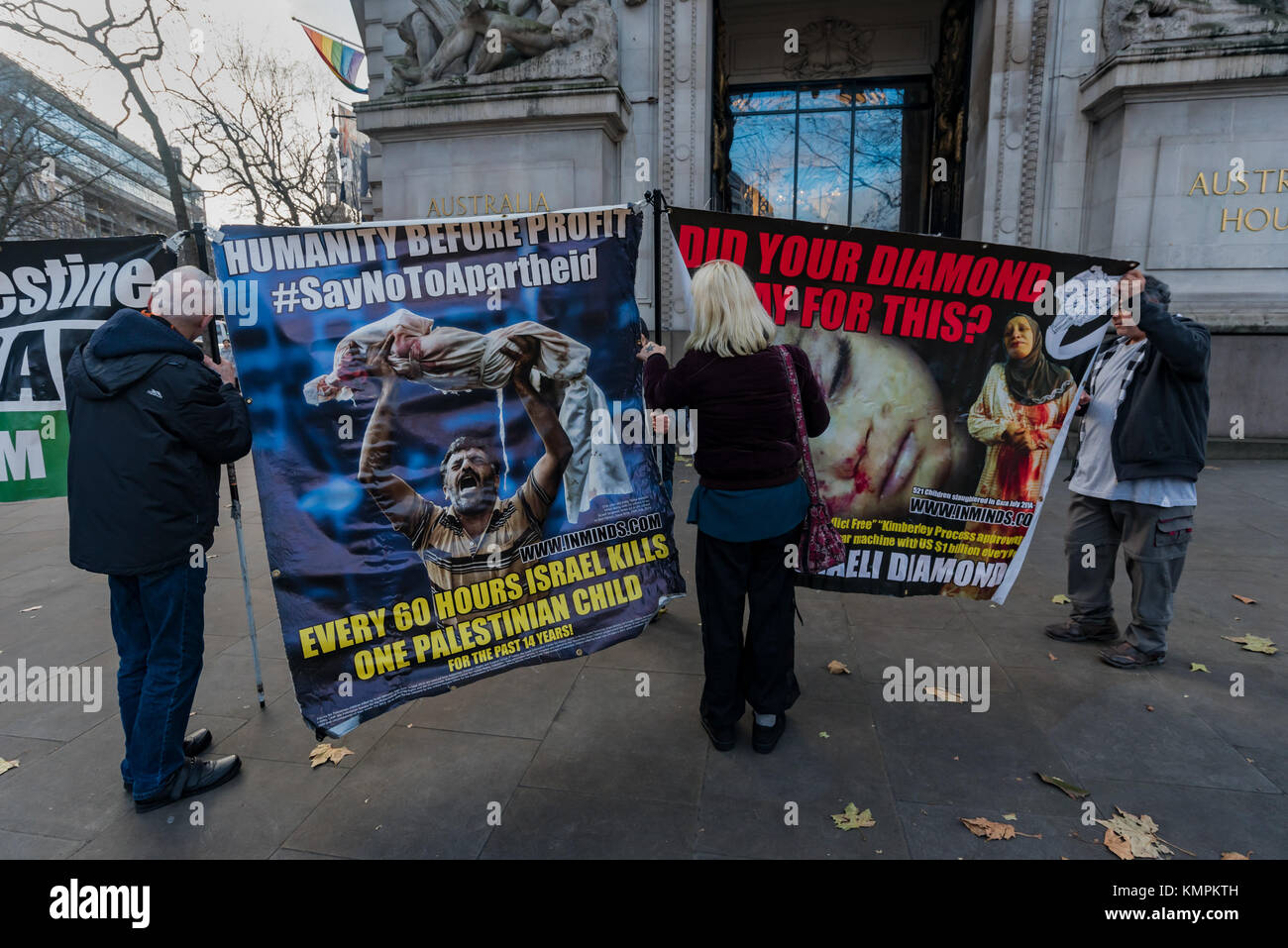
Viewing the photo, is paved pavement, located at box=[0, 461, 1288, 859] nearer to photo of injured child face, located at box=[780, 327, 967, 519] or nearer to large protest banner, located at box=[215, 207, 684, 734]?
large protest banner, located at box=[215, 207, 684, 734]

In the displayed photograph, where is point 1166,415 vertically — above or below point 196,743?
above

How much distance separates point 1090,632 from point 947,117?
38.1 ft

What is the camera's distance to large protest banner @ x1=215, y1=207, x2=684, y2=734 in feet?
10.0

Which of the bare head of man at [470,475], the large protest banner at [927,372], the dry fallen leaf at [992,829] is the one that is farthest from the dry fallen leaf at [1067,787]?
the bare head of man at [470,475]

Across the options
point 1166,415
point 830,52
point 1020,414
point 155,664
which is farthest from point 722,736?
point 830,52

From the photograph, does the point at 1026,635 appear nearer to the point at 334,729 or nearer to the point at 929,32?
the point at 334,729

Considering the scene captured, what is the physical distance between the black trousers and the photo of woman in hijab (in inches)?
46.8

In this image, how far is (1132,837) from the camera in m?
2.74

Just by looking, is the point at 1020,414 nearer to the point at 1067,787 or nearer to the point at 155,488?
the point at 1067,787

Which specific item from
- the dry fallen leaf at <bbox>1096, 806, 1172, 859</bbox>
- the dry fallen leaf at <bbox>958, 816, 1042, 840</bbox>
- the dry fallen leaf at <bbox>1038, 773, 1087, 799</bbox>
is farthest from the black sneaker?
the dry fallen leaf at <bbox>958, 816, 1042, 840</bbox>

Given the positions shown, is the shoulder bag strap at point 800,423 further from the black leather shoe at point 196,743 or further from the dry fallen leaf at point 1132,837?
the black leather shoe at point 196,743

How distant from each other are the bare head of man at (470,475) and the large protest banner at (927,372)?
54.1 inches

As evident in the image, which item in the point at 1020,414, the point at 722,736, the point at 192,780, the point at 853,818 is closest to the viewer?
the point at 853,818

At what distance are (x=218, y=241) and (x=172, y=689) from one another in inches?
75.0
